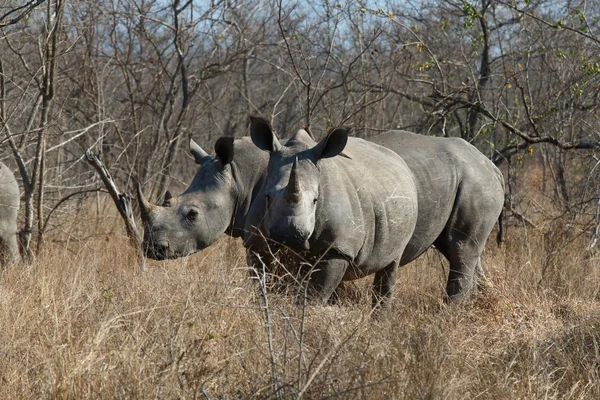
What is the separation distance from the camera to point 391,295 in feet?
18.9

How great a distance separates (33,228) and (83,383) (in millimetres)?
4533

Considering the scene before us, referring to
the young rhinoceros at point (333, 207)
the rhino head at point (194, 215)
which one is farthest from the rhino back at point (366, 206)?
the rhino head at point (194, 215)

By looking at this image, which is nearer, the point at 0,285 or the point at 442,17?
the point at 0,285

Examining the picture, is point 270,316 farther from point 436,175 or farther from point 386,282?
point 436,175

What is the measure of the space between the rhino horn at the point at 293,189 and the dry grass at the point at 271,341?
0.49 metres

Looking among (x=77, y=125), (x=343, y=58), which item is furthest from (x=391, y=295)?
(x=343, y=58)

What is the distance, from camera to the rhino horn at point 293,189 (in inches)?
180

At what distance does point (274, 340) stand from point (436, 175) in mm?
2256

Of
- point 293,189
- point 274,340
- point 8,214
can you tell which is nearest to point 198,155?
point 293,189

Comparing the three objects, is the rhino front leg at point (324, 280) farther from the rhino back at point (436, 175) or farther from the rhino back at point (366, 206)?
the rhino back at point (436, 175)

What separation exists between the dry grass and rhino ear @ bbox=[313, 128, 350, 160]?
32.5 inches

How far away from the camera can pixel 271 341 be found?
3512mm

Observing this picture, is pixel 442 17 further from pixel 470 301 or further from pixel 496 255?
pixel 470 301

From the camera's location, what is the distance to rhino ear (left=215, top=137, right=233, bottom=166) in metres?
5.41
